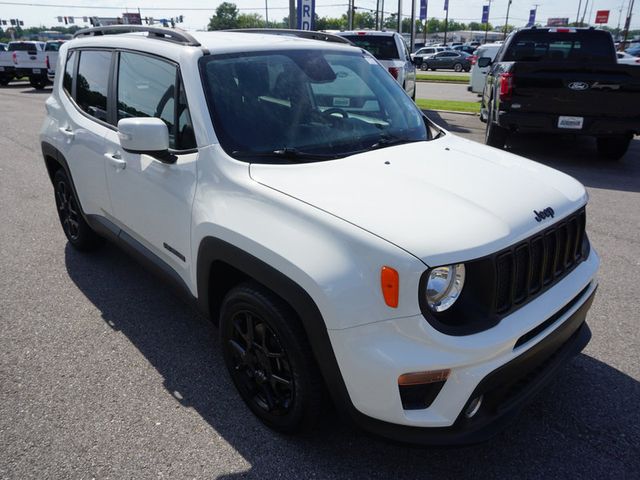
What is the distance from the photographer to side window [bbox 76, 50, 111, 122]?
12.1 ft

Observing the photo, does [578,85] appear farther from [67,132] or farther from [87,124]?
[67,132]

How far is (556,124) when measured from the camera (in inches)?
299

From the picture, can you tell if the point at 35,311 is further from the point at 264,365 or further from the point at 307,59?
the point at 307,59

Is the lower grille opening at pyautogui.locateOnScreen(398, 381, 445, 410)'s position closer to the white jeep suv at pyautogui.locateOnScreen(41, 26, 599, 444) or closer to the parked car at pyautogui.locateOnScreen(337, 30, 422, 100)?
the white jeep suv at pyautogui.locateOnScreen(41, 26, 599, 444)

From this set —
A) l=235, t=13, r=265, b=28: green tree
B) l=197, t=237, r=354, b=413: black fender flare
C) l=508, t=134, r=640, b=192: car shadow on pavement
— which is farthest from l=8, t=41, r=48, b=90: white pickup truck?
l=235, t=13, r=265, b=28: green tree

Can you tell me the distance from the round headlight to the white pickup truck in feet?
81.5

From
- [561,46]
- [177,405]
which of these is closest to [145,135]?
[177,405]

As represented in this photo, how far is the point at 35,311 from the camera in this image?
12.6ft

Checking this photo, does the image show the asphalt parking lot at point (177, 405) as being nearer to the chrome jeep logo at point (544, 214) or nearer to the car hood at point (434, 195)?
the car hood at point (434, 195)

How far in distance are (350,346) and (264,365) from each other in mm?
680

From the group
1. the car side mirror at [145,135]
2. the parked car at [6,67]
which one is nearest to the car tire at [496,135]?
the car side mirror at [145,135]

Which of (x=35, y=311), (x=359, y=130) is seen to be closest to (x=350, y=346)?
(x=359, y=130)

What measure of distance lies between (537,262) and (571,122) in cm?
617

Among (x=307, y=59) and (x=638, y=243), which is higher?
(x=307, y=59)
